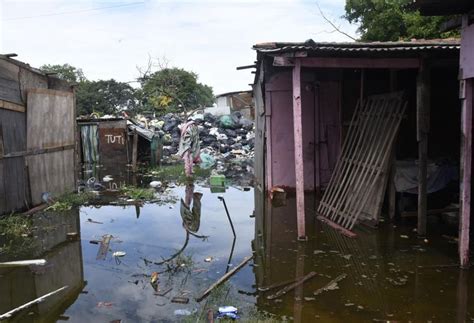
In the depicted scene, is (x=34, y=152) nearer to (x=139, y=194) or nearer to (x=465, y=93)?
(x=139, y=194)

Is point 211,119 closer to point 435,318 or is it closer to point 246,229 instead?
point 246,229

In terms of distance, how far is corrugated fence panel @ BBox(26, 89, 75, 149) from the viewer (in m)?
8.16

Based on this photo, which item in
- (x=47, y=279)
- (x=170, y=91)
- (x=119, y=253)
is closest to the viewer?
(x=47, y=279)

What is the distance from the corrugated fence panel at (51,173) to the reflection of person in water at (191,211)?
258 cm

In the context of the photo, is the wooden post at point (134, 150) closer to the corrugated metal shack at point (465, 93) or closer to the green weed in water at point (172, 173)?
the green weed in water at point (172, 173)

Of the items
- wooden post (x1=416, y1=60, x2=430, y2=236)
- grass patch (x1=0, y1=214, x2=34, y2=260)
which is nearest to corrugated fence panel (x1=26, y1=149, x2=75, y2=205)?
grass patch (x1=0, y1=214, x2=34, y2=260)

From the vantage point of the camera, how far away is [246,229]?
7.48 m

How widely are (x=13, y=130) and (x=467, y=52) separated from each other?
7010 mm

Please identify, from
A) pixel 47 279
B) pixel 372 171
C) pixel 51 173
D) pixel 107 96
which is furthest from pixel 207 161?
pixel 107 96

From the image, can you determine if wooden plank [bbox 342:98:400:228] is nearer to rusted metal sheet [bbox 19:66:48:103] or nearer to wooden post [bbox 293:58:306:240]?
wooden post [bbox 293:58:306:240]

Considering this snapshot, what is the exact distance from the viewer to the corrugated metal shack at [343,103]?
6527mm

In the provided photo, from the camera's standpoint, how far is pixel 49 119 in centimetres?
880

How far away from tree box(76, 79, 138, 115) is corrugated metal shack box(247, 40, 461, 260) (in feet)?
74.6

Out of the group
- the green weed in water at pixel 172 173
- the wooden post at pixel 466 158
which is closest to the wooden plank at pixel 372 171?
the wooden post at pixel 466 158
